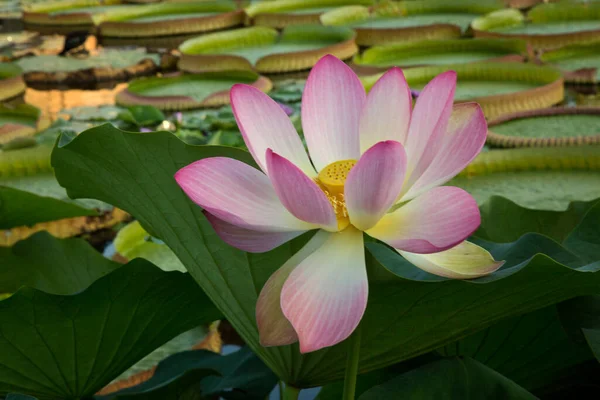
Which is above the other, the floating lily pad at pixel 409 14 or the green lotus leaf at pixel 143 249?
the green lotus leaf at pixel 143 249

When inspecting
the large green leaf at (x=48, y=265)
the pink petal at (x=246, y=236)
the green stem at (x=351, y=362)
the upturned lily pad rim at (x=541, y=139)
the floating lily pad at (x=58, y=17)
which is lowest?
the floating lily pad at (x=58, y=17)

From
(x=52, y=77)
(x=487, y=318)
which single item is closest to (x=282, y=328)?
(x=487, y=318)

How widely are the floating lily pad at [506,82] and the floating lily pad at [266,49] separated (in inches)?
27.0

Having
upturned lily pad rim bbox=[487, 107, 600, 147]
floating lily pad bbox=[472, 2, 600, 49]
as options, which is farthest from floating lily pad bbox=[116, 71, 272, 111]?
floating lily pad bbox=[472, 2, 600, 49]

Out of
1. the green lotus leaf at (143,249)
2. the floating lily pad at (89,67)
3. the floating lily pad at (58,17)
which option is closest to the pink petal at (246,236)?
the green lotus leaf at (143,249)

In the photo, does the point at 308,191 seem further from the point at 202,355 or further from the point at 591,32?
the point at 591,32

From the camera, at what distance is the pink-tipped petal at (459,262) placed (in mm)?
508

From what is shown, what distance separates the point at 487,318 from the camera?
0.56 metres

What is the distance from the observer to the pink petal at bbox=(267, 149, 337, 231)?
0.46m

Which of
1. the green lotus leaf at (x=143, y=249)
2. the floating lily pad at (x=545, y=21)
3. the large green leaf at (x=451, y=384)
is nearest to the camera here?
the large green leaf at (x=451, y=384)

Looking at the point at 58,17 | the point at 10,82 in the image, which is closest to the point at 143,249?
the point at 10,82

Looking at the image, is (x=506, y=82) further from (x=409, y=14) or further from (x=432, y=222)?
(x=432, y=222)

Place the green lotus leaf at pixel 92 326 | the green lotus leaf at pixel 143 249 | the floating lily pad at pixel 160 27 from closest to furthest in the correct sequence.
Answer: the green lotus leaf at pixel 92 326
the green lotus leaf at pixel 143 249
the floating lily pad at pixel 160 27

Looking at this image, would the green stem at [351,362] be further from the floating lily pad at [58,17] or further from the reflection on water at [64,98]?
the floating lily pad at [58,17]
